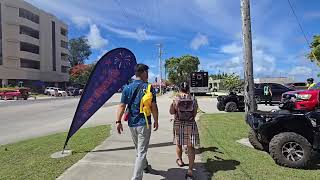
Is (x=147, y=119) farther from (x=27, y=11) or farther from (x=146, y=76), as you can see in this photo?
(x=27, y=11)

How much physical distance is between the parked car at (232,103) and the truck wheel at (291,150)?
1584 centimetres

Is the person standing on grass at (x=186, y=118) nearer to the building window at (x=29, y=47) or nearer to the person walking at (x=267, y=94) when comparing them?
the person walking at (x=267, y=94)

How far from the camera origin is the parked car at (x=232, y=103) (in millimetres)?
23781

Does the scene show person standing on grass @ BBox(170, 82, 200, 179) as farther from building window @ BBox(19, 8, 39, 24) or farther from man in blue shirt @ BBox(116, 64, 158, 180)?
building window @ BBox(19, 8, 39, 24)

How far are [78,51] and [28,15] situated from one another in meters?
51.1

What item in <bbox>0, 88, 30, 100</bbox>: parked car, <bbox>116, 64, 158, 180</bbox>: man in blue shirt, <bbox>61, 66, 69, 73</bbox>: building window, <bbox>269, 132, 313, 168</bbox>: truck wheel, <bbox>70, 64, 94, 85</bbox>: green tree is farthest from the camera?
<bbox>70, 64, 94, 85</bbox>: green tree

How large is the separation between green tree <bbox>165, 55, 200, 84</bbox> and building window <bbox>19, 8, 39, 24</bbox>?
121 feet

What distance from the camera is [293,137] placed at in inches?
308

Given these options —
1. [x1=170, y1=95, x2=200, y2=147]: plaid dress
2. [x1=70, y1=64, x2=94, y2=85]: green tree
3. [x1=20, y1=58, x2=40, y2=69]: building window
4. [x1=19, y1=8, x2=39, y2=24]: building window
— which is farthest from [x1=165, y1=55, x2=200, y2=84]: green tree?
[x1=170, y1=95, x2=200, y2=147]: plaid dress

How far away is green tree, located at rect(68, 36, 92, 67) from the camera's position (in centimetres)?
13006

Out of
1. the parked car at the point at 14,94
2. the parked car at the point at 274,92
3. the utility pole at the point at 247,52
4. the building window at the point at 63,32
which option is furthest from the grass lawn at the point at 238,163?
the building window at the point at 63,32

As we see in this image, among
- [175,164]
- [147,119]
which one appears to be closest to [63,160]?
[175,164]

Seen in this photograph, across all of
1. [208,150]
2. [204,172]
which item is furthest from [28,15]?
[204,172]

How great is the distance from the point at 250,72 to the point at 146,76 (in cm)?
530
